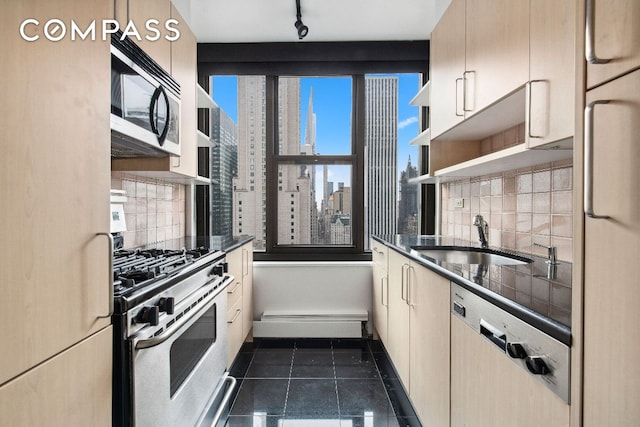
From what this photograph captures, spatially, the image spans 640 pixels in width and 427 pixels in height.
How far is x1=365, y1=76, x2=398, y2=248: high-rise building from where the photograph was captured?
326 centimetres

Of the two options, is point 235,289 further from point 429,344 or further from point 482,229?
point 482,229

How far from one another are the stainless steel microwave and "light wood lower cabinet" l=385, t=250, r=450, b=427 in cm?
140

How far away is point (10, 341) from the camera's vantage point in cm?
63

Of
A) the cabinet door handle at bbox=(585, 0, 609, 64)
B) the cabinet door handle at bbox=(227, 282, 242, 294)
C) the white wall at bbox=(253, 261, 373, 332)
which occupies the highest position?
the cabinet door handle at bbox=(585, 0, 609, 64)

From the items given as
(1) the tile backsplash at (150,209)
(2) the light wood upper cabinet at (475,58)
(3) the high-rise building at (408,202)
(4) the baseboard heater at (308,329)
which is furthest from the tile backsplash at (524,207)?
(1) the tile backsplash at (150,209)

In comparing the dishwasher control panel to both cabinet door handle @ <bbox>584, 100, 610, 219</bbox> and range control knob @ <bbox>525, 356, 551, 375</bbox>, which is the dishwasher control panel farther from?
cabinet door handle @ <bbox>584, 100, 610, 219</bbox>

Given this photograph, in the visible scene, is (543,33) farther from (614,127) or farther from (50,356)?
(50,356)

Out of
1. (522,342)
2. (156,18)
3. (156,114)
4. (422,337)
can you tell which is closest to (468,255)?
(422,337)

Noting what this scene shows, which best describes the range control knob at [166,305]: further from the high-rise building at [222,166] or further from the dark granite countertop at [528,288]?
the high-rise building at [222,166]

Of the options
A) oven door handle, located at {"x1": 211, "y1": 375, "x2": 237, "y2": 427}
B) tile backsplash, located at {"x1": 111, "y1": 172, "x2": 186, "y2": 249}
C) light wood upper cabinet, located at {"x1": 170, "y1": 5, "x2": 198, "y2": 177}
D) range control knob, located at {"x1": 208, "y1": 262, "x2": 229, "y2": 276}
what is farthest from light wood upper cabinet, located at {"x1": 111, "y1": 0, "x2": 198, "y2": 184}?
oven door handle, located at {"x1": 211, "y1": 375, "x2": 237, "y2": 427}

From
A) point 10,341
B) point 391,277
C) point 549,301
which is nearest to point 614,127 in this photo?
point 549,301

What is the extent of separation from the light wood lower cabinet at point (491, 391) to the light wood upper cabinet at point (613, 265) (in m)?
0.13

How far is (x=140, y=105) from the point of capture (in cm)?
153

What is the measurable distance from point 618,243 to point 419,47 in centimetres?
293
